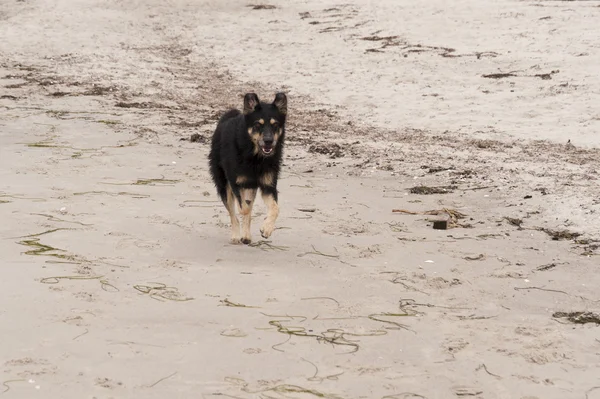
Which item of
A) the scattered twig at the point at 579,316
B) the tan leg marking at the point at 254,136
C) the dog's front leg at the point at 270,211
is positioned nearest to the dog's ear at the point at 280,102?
the tan leg marking at the point at 254,136

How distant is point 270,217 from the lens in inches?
295

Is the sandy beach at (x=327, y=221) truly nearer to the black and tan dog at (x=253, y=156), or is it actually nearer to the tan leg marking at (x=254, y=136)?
the black and tan dog at (x=253, y=156)

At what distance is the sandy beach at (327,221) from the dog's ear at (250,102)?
3.77 feet

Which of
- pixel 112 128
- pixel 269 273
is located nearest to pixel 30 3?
pixel 112 128

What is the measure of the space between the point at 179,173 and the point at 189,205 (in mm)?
1656

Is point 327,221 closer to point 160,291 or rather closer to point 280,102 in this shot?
point 280,102

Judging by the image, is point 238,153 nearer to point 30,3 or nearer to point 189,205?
point 189,205

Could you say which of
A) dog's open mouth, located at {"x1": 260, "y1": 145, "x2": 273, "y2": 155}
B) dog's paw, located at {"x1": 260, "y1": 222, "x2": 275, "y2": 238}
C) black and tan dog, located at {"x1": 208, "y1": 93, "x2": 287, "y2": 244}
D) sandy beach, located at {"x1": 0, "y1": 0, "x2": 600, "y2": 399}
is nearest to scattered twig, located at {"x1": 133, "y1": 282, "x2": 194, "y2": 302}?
sandy beach, located at {"x1": 0, "y1": 0, "x2": 600, "y2": 399}

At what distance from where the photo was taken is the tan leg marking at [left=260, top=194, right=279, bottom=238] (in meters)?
7.39

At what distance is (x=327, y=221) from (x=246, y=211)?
1.22 m

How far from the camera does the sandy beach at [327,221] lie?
4.92m

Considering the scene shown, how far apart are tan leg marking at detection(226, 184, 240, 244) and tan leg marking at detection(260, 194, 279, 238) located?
0.38m

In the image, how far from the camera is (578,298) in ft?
20.8

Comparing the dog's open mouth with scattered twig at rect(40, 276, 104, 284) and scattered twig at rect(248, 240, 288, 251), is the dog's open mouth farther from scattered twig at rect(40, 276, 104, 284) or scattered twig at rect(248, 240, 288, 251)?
scattered twig at rect(40, 276, 104, 284)
